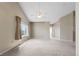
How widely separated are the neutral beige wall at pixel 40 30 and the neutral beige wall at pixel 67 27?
10.7 ft

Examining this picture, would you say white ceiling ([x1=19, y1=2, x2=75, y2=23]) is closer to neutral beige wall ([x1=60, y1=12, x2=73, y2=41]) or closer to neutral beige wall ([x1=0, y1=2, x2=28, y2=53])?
neutral beige wall ([x1=60, y1=12, x2=73, y2=41])

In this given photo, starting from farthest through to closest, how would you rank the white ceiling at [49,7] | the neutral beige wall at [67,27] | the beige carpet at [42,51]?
the neutral beige wall at [67,27] < the white ceiling at [49,7] < the beige carpet at [42,51]

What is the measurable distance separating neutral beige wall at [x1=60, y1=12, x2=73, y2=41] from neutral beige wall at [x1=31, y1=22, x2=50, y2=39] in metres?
3.25

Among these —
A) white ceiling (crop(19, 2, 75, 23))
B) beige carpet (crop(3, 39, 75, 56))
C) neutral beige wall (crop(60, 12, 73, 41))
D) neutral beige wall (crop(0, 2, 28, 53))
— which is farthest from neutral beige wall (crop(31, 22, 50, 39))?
neutral beige wall (crop(0, 2, 28, 53))

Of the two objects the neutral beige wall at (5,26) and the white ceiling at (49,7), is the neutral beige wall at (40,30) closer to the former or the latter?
the white ceiling at (49,7)

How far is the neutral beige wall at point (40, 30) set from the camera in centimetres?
1534

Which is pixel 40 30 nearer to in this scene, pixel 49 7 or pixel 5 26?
pixel 49 7

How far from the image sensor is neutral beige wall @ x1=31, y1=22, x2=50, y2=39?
15336 millimetres

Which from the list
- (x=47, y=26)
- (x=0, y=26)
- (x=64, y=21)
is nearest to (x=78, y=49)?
(x=0, y=26)

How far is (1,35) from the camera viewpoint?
4.82 meters

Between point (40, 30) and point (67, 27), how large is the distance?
4.81m

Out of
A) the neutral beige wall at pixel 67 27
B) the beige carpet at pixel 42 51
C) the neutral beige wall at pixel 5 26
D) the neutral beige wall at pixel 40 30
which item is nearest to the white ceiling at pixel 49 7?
the neutral beige wall at pixel 67 27

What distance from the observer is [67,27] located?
11297 mm

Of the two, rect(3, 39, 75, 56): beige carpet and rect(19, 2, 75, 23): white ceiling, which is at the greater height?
rect(19, 2, 75, 23): white ceiling
